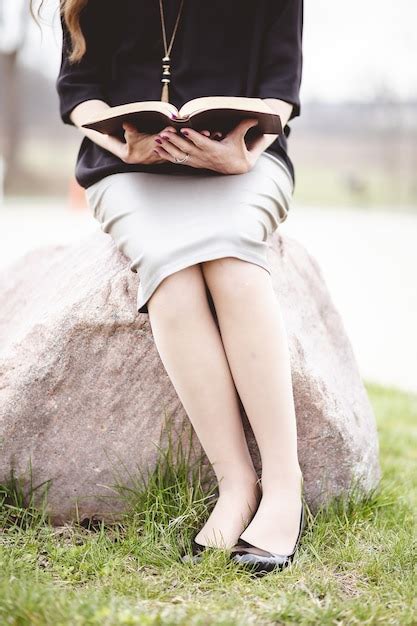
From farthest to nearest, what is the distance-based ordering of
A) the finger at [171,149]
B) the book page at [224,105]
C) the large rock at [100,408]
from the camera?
the large rock at [100,408] < the finger at [171,149] < the book page at [224,105]

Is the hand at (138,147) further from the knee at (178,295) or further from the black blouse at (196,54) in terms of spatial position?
the knee at (178,295)

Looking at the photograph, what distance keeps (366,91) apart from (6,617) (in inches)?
910

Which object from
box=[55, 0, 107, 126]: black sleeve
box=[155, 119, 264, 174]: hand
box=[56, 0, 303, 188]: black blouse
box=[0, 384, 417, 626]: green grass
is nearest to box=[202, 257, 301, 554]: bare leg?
box=[0, 384, 417, 626]: green grass

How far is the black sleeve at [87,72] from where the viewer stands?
7.45 ft

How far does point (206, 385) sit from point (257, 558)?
1.35ft

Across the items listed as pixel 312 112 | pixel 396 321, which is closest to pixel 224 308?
pixel 396 321

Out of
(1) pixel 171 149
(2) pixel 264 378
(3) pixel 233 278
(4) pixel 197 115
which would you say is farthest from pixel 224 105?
(2) pixel 264 378

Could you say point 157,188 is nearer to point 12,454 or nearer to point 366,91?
point 12,454

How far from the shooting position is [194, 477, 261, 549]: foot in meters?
1.88

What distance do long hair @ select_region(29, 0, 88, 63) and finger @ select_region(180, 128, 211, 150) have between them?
21.9 inches

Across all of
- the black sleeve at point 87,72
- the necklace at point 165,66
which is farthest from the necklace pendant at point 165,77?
the black sleeve at point 87,72

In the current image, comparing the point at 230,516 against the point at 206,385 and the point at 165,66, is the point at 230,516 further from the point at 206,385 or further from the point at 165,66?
the point at 165,66

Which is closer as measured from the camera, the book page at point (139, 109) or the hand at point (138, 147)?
the book page at point (139, 109)

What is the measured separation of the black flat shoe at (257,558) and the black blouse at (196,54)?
1.02 meters
